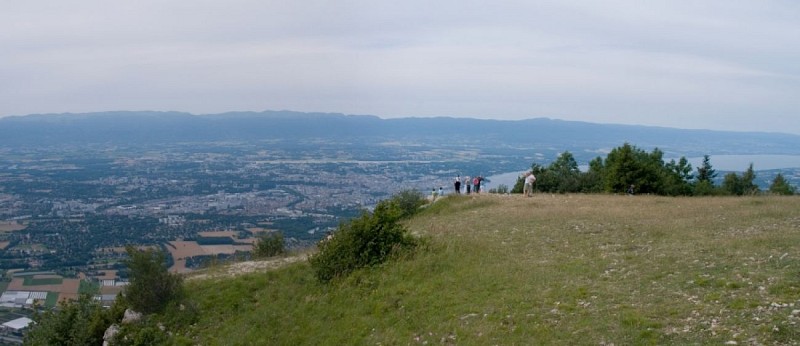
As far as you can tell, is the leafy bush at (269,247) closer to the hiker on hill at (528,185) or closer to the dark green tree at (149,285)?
the dark green tree at (149,285)

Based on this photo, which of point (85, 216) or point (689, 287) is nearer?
point (689, 287)

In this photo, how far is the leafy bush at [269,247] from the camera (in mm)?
24688

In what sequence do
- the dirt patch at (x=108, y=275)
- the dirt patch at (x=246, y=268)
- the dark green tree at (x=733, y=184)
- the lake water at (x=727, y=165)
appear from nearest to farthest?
1. the dirt patch at (x=246, y=268)
2. the dirt patch at (x=108, y=275)
3. the dark green tree at (x=733, y=184)
4. the lake water at (x=727, y=165)

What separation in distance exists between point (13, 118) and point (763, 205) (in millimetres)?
230525

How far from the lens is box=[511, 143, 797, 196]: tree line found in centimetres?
3312

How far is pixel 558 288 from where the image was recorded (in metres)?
12.3

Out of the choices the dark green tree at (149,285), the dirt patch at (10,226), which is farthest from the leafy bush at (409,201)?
the dirt patch at (10,226)

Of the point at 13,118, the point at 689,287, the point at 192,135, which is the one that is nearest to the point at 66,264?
the point at 689,287

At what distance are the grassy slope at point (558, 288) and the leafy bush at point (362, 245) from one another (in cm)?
64

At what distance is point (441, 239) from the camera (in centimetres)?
1848

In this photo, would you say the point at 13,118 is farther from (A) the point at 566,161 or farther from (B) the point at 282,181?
(A) the point at 566,161

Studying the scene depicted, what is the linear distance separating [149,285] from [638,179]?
2664 cm

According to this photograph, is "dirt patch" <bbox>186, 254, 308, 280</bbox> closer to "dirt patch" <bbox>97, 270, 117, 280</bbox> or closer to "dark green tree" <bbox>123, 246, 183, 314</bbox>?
"dark green tree" <bbox>123, 246, 183, 314</bbox>

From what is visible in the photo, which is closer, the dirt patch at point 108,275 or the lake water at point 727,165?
the dirt patch at point 108,275
